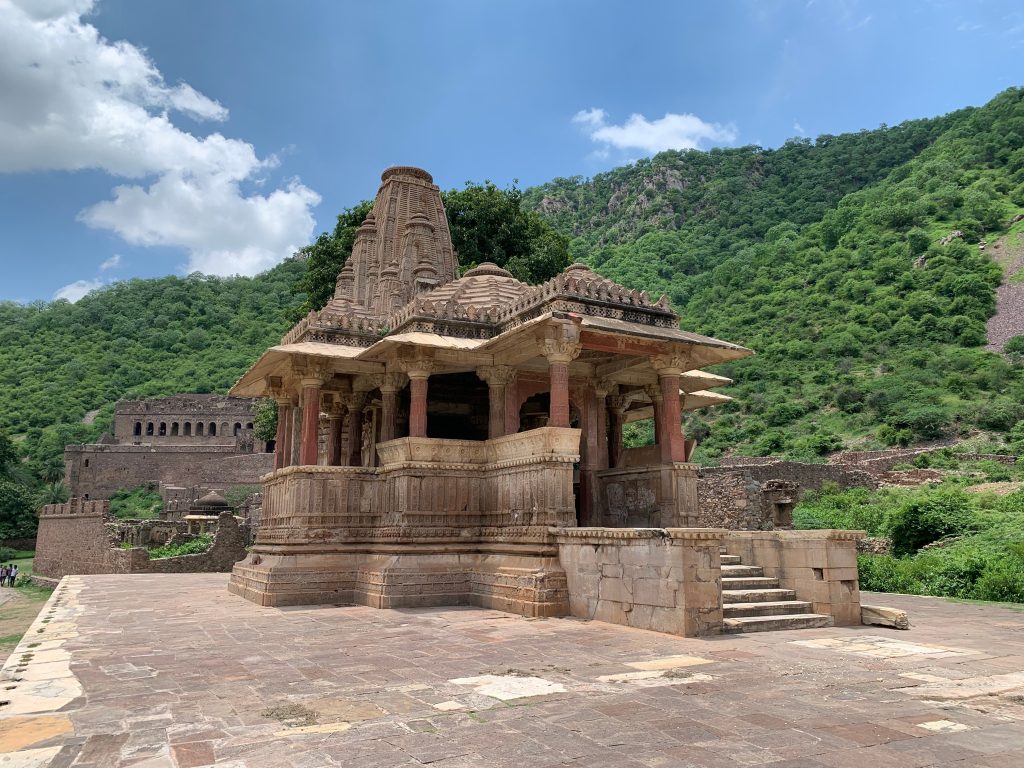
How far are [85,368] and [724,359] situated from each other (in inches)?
3453

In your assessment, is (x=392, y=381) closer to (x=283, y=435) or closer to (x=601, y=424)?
(x=601, y=424)

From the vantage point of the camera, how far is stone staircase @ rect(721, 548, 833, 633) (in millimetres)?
7931

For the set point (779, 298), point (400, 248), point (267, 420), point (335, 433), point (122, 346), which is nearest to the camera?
point (335, 433)

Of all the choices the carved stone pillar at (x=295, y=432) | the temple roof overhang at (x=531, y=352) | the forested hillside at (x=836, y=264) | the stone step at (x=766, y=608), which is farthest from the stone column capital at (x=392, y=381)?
the forested hillside at (x=836, y=264)

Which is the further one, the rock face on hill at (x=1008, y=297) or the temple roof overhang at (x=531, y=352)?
the rock face on hill at (x=1008, y=297)

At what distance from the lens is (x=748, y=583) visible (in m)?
9.04

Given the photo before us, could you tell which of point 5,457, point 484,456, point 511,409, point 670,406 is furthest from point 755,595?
point 5,457

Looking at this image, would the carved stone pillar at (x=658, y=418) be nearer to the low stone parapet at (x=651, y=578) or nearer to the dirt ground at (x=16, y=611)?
the low stone parapet at (x=651, y=578)

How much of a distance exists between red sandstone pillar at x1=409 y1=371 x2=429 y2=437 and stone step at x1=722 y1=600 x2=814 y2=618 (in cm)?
546

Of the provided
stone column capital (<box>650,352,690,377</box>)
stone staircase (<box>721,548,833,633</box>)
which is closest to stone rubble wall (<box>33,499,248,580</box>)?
stone column capital (<box>650,352,690,377</box>)

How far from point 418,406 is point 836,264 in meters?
58.1

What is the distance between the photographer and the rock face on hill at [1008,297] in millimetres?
47969

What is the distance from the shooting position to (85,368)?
83.3 meters

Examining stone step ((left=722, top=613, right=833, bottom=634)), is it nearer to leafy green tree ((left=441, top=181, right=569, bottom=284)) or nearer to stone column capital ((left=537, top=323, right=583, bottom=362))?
stone column capital ((left=537, top=323, right=583, bottom=362))
